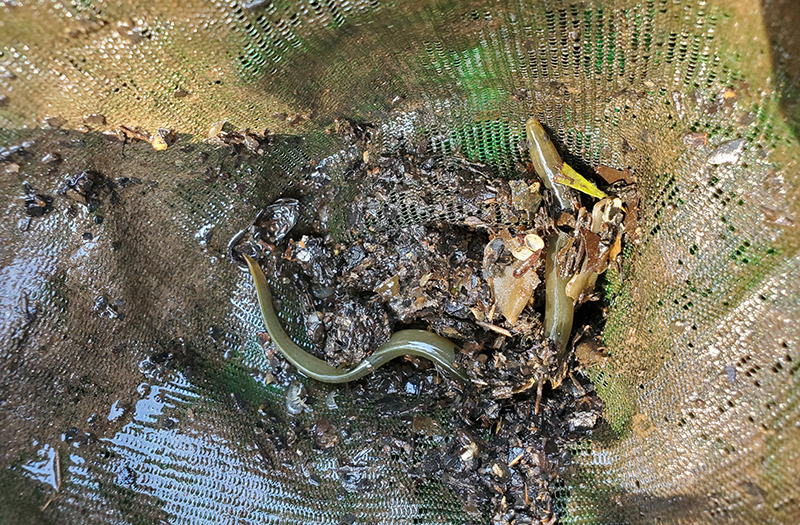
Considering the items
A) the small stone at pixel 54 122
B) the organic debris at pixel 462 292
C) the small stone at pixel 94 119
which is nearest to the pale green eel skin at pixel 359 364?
→ the organic debris at pixel 462 292

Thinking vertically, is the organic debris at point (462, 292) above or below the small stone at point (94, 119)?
below

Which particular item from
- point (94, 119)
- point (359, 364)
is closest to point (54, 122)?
point (94, 119)

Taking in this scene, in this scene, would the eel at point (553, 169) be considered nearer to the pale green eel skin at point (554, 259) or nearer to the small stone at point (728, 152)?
the pale green eel skin at point (554, 259)

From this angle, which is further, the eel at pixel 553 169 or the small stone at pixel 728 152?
the eel at pixel 553 169

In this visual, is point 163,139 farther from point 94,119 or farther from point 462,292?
point 462,292

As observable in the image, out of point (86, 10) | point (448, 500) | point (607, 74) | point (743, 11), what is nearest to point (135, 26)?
point (86, 10)

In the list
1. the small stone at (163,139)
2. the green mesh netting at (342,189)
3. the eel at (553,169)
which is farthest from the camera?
the eel at (553,169)

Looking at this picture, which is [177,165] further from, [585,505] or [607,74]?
[585,505]
